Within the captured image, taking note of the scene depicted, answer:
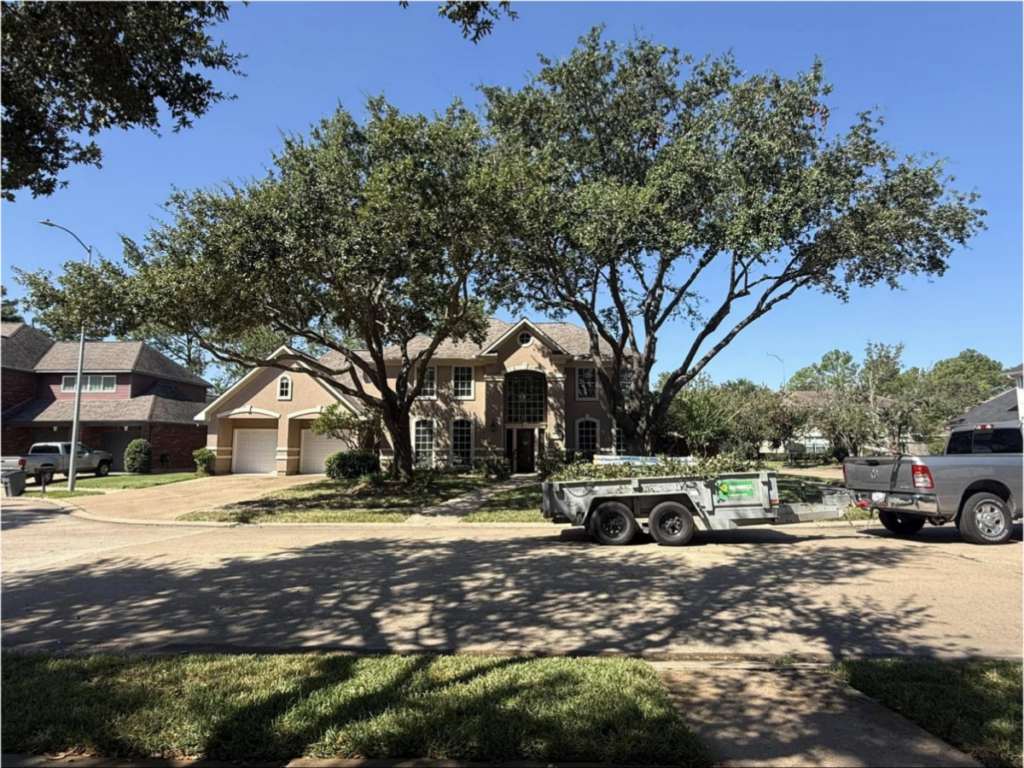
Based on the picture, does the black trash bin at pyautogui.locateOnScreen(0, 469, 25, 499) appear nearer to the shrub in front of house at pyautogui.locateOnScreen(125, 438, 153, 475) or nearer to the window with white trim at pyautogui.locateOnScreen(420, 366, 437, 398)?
the shrub in front of house at pyautogui.locateOnScreen(125, 438, 153, 475)

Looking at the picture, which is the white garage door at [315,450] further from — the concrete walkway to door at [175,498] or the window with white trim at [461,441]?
the window with white trim at [461,441]

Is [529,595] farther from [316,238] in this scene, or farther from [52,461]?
[52,461]

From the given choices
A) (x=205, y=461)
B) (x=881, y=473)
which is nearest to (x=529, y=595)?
(x=881, y=473)

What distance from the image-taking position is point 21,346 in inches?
1339

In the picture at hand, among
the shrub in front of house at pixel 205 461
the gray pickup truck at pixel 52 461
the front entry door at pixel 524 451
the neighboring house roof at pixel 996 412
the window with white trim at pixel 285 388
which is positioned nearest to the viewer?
the gray pickup truck at pixel 52 461

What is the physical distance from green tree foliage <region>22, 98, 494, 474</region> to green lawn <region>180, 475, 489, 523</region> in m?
5.18

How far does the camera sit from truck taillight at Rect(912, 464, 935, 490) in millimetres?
10203

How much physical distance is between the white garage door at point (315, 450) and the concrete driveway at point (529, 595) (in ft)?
60.5

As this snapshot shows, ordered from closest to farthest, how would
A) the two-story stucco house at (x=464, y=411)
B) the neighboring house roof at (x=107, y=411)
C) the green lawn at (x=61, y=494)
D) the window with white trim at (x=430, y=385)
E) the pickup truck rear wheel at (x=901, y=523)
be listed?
1. the pickup truck rear wheel at (x=901, y=523)
2. the green lawn at (x=61, y=494)
3. the two-story stucco house at (x=464, y=411)
4. the window with white trim at (x=430, y=385)
5. the neighboring house roof at (x=107, y=411)

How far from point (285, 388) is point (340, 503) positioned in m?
13.3

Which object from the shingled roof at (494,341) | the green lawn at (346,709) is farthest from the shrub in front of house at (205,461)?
the green lawn at (346,709)

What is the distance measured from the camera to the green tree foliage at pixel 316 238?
45.7 feet

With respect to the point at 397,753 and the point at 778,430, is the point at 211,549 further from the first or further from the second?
the point at 778,430

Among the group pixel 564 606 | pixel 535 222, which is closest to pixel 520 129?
pixel 535 222
